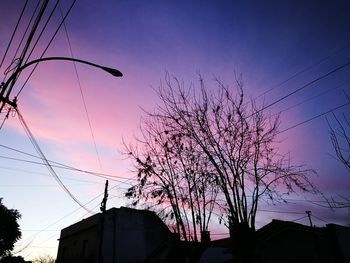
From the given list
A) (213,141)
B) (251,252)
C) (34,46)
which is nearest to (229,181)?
(213,141)

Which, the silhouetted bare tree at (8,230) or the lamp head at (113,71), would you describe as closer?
the lamp head at (113,71)

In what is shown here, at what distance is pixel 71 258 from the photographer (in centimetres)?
3475

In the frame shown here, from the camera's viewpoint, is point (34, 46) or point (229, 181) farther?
point (229, 181)

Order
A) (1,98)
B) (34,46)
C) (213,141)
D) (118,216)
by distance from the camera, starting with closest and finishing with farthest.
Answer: (1,98) → (34,46) → (213,141) → (118,216)

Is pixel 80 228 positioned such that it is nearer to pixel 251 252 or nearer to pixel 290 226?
pixel 290 226

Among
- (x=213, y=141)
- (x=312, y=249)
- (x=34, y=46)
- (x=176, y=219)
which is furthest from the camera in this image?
(x=312, y=249)

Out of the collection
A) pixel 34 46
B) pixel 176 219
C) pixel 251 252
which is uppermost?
pixel 34 46

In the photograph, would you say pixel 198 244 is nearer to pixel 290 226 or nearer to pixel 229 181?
pixel 229 181

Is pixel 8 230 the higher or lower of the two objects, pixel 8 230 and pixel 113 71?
the higher

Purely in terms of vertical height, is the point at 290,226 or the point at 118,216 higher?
the point at 118,216

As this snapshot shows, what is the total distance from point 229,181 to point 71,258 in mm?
28918

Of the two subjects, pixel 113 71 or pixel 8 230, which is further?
pixel 8 230

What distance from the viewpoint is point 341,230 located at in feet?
74.8

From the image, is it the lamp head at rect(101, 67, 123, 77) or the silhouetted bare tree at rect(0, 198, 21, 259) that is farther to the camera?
the silhouetted bare tree at rect(0, 198, 21, 259)
